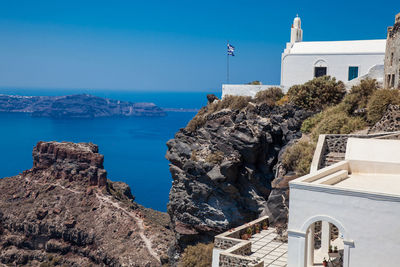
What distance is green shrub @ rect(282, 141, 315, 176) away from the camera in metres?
16.5

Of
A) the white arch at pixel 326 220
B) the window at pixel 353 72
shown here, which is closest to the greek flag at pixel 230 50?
the window at pixel 353 72

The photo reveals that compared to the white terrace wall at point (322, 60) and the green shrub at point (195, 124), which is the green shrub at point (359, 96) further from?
the green shrub at point (195, 124)

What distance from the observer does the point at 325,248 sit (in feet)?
36.6

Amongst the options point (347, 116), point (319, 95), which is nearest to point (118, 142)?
point (319, 95)

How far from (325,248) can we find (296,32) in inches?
820

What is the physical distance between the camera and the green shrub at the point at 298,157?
1650cm

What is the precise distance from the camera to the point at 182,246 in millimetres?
24484

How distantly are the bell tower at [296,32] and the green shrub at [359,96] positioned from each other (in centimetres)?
914

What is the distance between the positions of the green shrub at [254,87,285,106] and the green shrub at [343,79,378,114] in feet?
14.9

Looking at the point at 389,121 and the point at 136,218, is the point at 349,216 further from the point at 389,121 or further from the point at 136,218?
the point at 136,218

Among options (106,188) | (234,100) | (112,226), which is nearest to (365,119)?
(234,100)

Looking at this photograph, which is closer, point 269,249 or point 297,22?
point 269,249

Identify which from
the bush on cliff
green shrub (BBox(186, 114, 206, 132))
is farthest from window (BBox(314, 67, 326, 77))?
green shrub (BBox(186, 114, 206, 132))

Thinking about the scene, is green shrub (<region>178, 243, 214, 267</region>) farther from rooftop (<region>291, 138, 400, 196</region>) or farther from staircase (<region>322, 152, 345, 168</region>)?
rooftop (<region>291, 138, 400, 196</region>)
